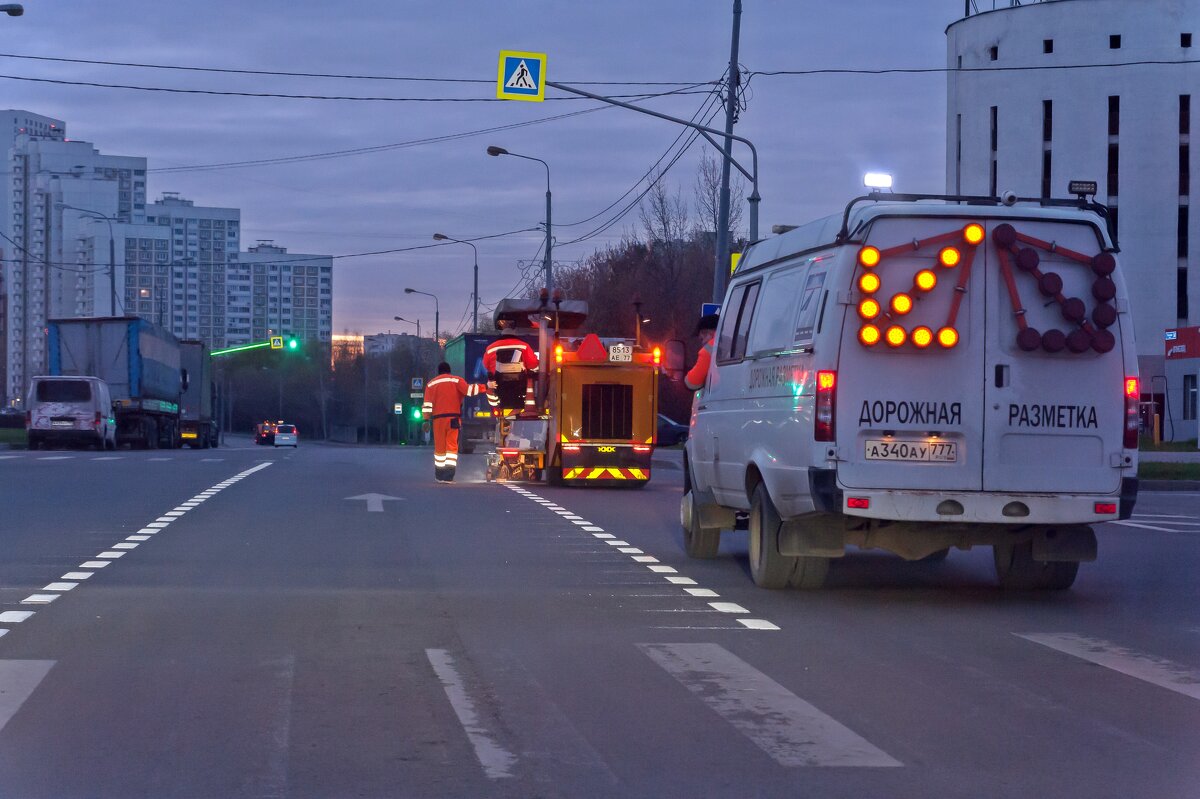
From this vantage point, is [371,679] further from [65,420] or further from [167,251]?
[167,251]

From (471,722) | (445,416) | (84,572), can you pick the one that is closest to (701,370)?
(84,572)

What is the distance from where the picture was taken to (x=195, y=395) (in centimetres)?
6244

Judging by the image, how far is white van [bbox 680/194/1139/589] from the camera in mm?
9906

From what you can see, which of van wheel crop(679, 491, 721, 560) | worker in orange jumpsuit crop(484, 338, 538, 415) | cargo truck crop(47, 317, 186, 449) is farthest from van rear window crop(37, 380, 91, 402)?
van wheel crop(679, 491, 721, 560)

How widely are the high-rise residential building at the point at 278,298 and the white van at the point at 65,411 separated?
4473 inches

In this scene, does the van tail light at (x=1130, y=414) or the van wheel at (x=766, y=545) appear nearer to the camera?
the van tail light at (x=1130, y=414)

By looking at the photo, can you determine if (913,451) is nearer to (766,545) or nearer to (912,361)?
(912,361)

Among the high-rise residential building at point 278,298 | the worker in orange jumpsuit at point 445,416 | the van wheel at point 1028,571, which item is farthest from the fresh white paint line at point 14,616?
the high-rise residential building at point 278,298

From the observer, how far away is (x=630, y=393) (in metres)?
25.2

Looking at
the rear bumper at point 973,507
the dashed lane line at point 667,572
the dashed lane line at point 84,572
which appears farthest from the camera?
the rear bumper at point 973,507

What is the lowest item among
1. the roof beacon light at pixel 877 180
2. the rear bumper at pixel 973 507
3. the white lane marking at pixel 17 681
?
the white lane marking at pixel 17 681

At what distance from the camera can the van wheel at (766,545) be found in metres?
11.0

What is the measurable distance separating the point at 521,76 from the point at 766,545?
51.5ft

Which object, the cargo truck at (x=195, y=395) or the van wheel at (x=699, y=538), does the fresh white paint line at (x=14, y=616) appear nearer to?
the van wheel at (x=699, y=538)
